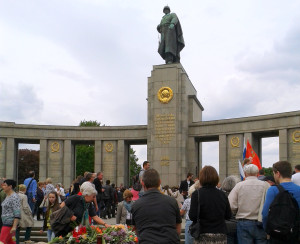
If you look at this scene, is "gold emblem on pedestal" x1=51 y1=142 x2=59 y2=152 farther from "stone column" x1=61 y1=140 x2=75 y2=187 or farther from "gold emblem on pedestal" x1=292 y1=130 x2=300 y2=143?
"gold emblem on pedestal" x1=292 y1=130 x2=300 y2=143

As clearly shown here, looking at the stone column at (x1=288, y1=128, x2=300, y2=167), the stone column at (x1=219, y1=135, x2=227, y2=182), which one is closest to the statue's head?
the stone column at (x1=219, y1=135, x2=227, y2=182)

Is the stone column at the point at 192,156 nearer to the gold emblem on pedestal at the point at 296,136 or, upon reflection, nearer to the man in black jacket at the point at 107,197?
the gold emblem on pedestal at the point at 296,136

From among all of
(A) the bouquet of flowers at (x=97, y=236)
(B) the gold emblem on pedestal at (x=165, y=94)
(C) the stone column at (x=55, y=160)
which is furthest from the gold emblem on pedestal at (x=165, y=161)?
(A) the bouquet of flowers at (x=97, y=236)

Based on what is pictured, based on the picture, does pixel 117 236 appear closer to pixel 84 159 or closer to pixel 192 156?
pixel 192 156

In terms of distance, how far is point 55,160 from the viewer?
31.0 metres

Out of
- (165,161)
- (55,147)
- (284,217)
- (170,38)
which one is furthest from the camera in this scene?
(55,147)

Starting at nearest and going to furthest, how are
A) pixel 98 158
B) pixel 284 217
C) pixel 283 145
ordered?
pixel 284 217, pixel 283 145, pixel 98 158

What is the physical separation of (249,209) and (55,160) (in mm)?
25667

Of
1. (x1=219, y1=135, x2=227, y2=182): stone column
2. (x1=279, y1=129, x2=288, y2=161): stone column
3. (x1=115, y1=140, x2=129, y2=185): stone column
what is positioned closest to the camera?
(x1=279, y1=129, x2=288, y2=161): stone column

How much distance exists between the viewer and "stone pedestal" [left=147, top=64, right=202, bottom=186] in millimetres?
27625

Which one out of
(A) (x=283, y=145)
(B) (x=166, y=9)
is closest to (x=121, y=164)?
(B) (x=166, y=9)

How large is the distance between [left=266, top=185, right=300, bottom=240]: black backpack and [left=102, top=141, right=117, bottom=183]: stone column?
25.3 metres

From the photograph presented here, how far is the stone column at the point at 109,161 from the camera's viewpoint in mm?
30422

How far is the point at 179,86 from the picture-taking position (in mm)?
28484
